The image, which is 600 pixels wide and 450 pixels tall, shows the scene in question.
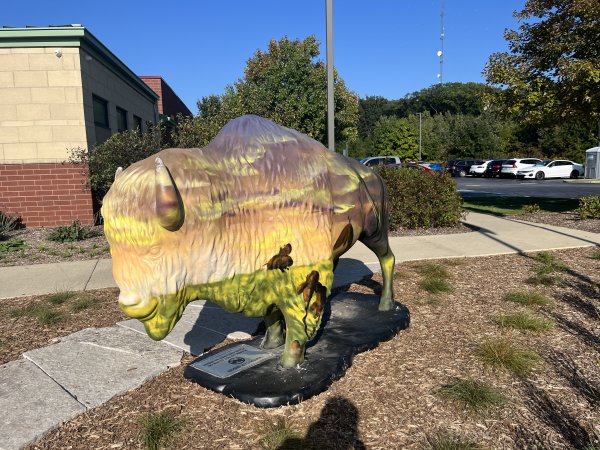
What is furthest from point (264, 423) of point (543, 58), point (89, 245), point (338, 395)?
point (543, 58)

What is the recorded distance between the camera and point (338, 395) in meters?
3.19

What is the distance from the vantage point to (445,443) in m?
2.57

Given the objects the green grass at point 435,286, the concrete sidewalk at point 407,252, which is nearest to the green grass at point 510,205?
the concrete sidewalk at point 407,252

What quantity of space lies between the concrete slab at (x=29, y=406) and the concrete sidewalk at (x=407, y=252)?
2793 millimetres

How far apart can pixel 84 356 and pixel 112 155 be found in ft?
24.1

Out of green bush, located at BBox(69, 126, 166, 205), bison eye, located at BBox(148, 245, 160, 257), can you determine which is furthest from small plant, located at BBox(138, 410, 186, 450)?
green bush, located at BBox(69, 126, 166, 205)

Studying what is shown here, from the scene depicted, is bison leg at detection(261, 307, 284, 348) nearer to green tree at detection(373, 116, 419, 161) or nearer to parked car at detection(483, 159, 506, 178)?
parked car at detection(483, 159, 506, 178)

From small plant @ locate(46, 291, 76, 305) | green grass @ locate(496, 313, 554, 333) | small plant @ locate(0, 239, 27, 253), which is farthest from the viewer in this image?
small plant @ locate(0, 239, 27, 253)

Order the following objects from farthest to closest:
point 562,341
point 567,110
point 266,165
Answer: point 567,110 < point 562,341 < point 266,165

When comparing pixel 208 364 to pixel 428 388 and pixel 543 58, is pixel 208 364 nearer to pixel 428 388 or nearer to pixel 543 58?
pixel 428 388

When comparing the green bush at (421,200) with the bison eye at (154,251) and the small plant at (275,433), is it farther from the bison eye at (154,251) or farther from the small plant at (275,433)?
the bison eye at (154,251)

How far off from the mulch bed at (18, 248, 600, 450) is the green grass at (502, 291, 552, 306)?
0.48 m

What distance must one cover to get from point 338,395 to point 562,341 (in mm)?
2190

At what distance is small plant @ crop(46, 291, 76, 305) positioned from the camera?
557cm
